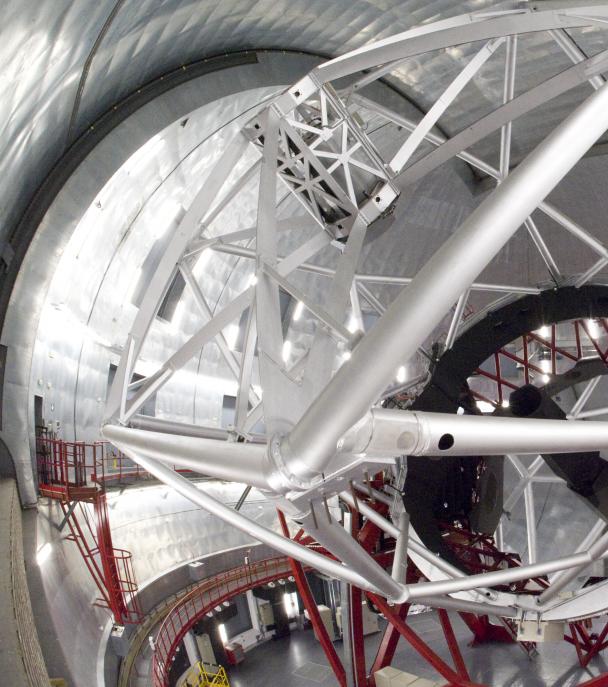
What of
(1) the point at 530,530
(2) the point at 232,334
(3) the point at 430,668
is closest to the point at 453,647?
(1) the point at 530,530

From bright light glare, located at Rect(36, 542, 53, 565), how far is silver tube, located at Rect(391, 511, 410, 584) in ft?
23.8

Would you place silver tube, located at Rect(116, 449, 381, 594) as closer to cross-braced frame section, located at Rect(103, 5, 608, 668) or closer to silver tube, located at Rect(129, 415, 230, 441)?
cross-braced frame section, located at Rect(103, 5, 608, 668)

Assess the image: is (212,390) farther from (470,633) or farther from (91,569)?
(470,633)

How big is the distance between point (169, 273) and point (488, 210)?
6759 millimetres

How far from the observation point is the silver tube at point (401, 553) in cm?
1185

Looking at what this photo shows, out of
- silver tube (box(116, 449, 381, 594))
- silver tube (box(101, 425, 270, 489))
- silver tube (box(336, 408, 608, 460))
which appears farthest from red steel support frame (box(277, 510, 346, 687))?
silver tube (box(336, 408, 608, 460))

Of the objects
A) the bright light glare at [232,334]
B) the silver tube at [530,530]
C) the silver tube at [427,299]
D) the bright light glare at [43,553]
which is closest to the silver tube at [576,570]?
the silver tube at [530,530]

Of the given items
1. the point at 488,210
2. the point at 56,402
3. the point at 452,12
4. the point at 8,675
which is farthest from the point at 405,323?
the point at 452,12

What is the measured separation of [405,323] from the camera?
13.3ft

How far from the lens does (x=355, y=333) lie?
777cm

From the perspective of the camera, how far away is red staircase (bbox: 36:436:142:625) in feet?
44.4

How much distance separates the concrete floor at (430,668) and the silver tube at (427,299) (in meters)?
19.5

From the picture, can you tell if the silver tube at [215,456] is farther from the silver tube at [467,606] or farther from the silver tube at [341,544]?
the silver tube at [467,606]

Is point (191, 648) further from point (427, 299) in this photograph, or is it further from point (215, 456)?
point (427, 299)
